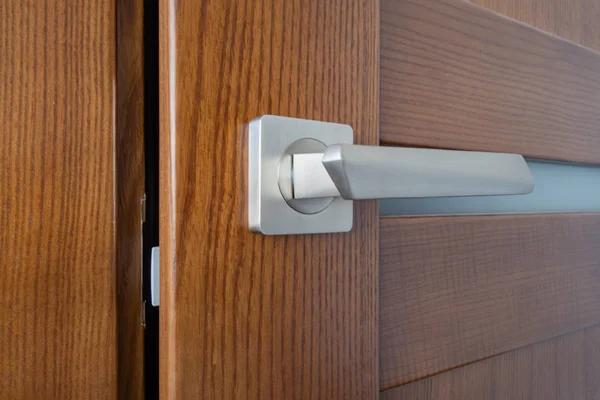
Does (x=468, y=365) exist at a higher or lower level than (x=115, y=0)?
lower

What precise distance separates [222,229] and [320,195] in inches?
1.8

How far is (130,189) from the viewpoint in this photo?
0.24 m

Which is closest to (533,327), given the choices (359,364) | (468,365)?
(468,365)

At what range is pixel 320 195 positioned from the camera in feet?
0.66

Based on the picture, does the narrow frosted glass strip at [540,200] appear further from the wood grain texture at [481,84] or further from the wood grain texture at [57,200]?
the wood grain texture at [57,200]

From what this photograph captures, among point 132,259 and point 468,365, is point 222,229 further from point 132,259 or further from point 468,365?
point 468,365

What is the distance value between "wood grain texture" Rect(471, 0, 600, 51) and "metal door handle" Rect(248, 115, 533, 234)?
0.57 feet

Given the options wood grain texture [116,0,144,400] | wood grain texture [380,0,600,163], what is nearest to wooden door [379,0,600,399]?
wood grain texture [380,0,600,163]

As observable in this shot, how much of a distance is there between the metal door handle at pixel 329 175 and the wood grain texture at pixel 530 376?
13cm

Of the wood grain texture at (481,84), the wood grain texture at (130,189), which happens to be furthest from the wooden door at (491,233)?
the wood grain texture at (130,189)

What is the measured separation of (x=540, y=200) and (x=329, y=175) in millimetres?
302

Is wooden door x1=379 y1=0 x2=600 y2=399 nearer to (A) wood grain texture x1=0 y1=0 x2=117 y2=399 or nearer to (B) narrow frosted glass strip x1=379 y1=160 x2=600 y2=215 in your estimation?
(B) narrow frosted glass strip x1=379 y1=160 x2=600 y2=215

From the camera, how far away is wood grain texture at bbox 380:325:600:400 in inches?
11.6

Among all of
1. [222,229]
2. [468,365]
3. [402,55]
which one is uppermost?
[402,55]
